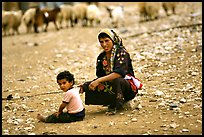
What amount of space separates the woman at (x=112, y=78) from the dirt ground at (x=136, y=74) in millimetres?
206

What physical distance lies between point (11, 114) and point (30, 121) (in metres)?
0.55

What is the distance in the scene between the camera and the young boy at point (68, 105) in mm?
4902

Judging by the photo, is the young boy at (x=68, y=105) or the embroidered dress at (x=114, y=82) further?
the embroidered dress at (x=114, y=82)

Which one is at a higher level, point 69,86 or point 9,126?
point 69,86

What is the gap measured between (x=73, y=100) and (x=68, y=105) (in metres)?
0.09

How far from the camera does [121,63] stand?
504 cm

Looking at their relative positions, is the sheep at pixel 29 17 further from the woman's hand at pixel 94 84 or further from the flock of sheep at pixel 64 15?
the woman's hand at pixel 94 84

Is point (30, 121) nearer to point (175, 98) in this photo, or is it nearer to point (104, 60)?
point (104, 60)

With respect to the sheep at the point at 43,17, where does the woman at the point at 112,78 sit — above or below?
below

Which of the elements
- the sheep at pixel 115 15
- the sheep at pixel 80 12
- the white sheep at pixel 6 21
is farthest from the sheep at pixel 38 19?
the sheep at pixel 115 15

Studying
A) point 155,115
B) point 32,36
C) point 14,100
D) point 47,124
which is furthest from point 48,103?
point 32,36

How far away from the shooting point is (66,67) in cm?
902

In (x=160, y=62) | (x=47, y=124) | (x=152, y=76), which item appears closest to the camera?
(x=47, y=124)

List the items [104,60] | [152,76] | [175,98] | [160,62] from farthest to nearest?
[160,62] < [152,76] < [175,98] < [104,60]
